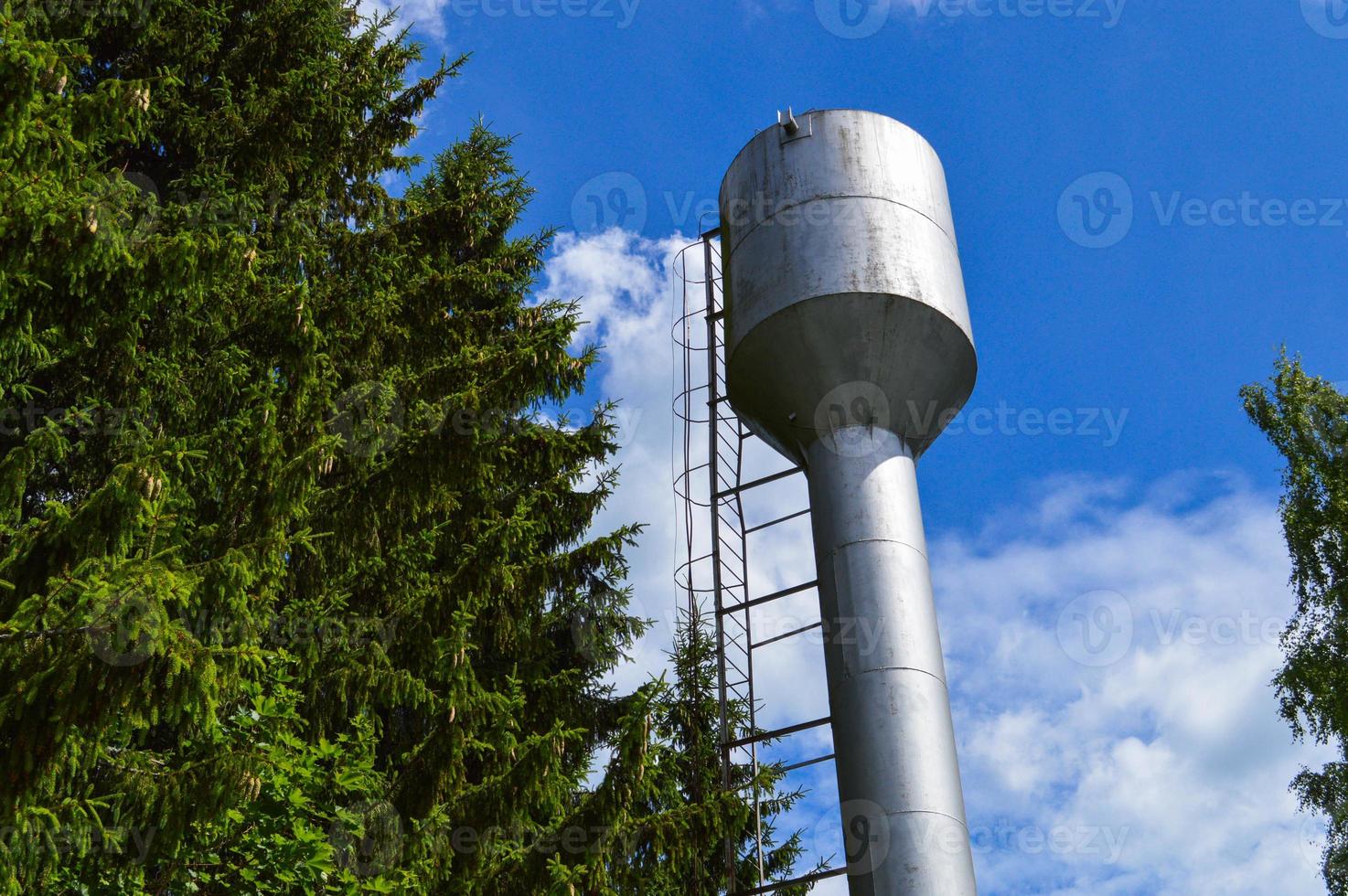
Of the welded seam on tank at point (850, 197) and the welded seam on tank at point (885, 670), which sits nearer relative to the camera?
the welded seam on tank at point (885, 670)

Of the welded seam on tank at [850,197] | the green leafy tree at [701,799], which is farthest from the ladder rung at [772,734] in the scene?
the welded seam on tank at [850,197]

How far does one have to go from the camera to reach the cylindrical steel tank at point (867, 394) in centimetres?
1012

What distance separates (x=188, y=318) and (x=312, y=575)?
2200 millimetres

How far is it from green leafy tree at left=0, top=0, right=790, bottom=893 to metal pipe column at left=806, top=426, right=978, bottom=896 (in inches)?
69.9

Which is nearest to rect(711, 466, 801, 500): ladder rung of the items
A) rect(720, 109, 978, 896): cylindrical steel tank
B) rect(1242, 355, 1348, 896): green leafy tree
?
rect(720, 109, 978, 896): cylindrical steel tank

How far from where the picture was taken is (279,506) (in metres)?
7.32

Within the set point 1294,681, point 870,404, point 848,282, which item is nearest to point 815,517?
point 870,404

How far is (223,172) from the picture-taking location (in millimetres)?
10539

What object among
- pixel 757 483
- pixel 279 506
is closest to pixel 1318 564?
pixel 757 483

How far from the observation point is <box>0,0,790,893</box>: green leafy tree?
18.5 feet

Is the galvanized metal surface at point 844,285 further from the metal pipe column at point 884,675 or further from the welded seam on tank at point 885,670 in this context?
the welded seam on tank at point 885,670

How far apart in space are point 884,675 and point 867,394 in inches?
114

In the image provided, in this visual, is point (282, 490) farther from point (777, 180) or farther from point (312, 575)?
point (777, 180)

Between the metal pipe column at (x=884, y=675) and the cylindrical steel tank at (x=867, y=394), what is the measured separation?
1 centimetres
